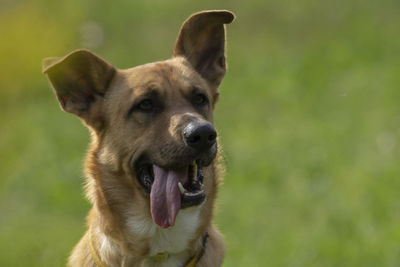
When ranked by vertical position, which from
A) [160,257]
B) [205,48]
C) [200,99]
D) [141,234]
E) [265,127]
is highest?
[205,48]

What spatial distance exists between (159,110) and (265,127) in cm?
886

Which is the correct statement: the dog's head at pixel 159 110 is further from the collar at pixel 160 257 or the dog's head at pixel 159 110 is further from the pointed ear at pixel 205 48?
the collar at pixel 160 257

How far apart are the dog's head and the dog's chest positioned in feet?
0.58

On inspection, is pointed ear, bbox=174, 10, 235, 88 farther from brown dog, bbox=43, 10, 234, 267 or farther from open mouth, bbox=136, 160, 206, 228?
open mouth, bbox=136, 160, 206, 228

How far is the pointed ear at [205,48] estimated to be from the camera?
19.8ft

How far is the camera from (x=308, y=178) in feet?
38.1

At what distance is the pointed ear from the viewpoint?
19.8 ft

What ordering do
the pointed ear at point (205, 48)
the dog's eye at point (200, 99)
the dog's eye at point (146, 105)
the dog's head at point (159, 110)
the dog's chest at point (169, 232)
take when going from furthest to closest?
→ the pointed ear at point (205, 48)
the dog's eye at point (200, 99)
the dog's eye at point (146, 105)
the dog's chest at point (169, 232)
the dog's head at point (159, 110)

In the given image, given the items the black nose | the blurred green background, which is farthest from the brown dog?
the blurred green background

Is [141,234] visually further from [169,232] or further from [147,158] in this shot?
[147,158]

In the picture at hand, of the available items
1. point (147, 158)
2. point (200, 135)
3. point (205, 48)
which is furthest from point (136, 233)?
point (205, 48)

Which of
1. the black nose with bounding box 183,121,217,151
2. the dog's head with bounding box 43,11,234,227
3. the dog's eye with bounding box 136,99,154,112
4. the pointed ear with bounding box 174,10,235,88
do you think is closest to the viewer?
the black nose with bounding box 183,121,217,151

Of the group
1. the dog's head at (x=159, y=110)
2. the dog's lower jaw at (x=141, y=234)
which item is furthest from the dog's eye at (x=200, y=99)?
the dog's lower jaw at (x=141, y=234)

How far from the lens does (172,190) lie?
17.1ft
